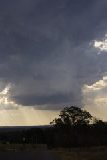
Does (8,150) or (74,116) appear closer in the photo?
(8,150)

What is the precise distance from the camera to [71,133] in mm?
149250

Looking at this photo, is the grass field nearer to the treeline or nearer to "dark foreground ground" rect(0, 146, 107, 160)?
"dark foreground ground" rect(0, 146, 107, 160)

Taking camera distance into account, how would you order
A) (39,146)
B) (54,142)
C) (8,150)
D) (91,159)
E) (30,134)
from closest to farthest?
(91,159), (8,150), (39,146), (54,142), (30,134)

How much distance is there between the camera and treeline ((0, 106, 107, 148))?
472 feet

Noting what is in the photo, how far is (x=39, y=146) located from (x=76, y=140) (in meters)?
21.5

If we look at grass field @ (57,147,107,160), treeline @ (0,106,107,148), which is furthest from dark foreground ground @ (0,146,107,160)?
treeline @ (0,106,107,148)

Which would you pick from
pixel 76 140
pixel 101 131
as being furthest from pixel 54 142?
pixel 101 131

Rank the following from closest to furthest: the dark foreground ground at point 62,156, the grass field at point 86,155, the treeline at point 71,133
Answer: the grass field at point 86,155 → the dark foreground ground at point 62,156 → the treeline at point 71,133

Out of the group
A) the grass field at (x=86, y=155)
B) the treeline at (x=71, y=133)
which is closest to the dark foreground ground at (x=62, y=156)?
the grass field at (x=86, y=155)

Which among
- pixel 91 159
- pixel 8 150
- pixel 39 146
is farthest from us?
pixel 39 146

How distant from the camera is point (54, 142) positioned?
143m

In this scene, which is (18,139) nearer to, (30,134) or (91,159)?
(30,134)

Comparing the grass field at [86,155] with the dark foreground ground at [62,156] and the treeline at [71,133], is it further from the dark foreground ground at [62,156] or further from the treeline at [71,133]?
the treeline at [71,133]

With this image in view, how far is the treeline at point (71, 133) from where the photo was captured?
144000 mm
